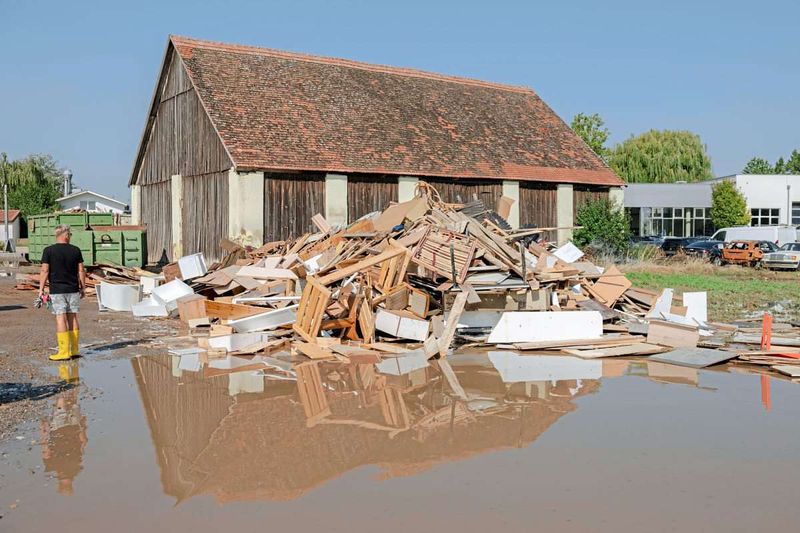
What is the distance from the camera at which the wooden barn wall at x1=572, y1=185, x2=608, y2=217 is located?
31.5 m

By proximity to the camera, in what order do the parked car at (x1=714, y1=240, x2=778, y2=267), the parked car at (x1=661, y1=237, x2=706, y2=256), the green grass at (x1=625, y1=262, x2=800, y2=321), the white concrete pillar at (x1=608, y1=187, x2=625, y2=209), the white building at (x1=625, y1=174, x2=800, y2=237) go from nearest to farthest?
1. the green grass at (x1=625, y1=262, x2=800, y2=321)
2. the white concrete pillar at (x1=608, y1=187, x2=625, y2=209)
3. the parked car at (x1=714, y1=240, x2=778, y2=267)
4. the parked car at (x1=661, y1=237, x2=706, y2=256)
5. the white building at (x1=625, y1=174, x2=800, y2=237)

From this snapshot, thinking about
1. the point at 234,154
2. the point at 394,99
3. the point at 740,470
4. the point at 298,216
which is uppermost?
the point at 394,99

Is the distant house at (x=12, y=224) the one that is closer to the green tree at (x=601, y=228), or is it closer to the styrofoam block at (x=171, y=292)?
the green tree at (x=601, y=228)

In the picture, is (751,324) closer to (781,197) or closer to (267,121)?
(267,121)

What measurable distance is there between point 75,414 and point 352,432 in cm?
291

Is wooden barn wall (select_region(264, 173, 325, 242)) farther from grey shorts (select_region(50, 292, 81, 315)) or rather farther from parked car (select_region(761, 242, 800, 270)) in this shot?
parked car (select_region(761, 242, 800, 270))

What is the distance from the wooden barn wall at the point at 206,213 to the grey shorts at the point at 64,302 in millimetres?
13550

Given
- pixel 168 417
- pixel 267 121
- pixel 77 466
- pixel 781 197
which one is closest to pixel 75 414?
pixel 168 417

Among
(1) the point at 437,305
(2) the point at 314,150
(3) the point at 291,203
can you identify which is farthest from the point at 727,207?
(1) the point at 437,305

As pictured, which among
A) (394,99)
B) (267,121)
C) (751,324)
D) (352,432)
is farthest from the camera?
(394,99)

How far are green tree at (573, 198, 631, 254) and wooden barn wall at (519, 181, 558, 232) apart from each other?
112cm

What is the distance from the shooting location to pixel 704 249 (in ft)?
121

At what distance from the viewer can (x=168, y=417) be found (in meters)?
8.15

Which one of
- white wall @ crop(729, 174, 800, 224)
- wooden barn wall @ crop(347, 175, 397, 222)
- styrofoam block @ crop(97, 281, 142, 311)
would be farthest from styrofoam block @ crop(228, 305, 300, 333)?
white wall @ crop(729, 174, 800, 224)
